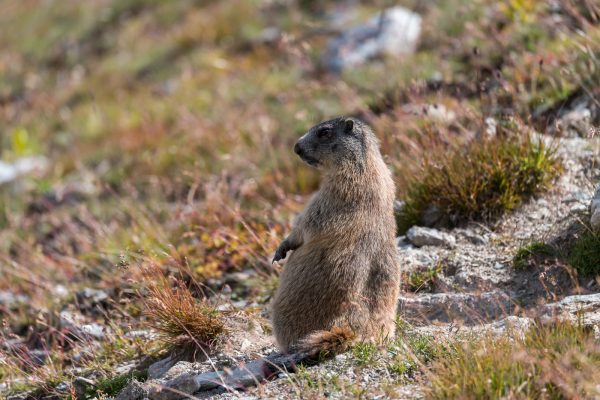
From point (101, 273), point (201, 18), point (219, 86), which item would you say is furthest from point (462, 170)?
point (201, 18)

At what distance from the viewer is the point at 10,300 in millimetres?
9797

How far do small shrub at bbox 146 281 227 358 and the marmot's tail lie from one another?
4.01ft

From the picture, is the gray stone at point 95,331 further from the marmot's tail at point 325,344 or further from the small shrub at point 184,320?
the marmot's tail at point 325,344

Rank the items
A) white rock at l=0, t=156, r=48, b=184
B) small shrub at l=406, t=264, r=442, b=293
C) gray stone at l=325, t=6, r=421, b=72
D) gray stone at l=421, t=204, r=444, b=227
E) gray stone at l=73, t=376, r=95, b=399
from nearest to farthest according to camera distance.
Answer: gray stone at l=73, t=376, r=95, b=399 → small shrub at l=406, t=264, r=442, b=293 → gray stone at l=421, t=204, r=444, b=227 → gray stone at l=325, t=6, r=421, b=72 → white rock at l=0, t=156, r=48, b=184

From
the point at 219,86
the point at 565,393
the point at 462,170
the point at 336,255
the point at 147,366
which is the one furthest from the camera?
the point at 219,86

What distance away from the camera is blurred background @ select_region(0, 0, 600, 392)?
882cm

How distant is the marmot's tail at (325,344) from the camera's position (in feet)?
19.2

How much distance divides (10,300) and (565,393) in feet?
23.7

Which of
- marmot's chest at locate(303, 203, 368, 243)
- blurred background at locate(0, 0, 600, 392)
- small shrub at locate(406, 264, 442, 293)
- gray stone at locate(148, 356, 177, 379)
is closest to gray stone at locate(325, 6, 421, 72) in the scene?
blurred background at locate(0, 0, 600, 392)

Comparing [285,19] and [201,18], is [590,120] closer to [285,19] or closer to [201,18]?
[285,19]

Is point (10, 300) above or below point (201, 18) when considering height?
below

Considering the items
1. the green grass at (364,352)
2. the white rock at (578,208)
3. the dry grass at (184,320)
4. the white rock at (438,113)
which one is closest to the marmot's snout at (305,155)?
the dry grass at (184,320)

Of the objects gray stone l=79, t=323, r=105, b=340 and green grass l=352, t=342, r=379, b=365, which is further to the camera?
gray stone l=79, t=323, r=105, b=340

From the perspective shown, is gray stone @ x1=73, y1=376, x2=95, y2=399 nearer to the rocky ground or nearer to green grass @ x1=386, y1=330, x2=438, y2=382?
the rocky ground
